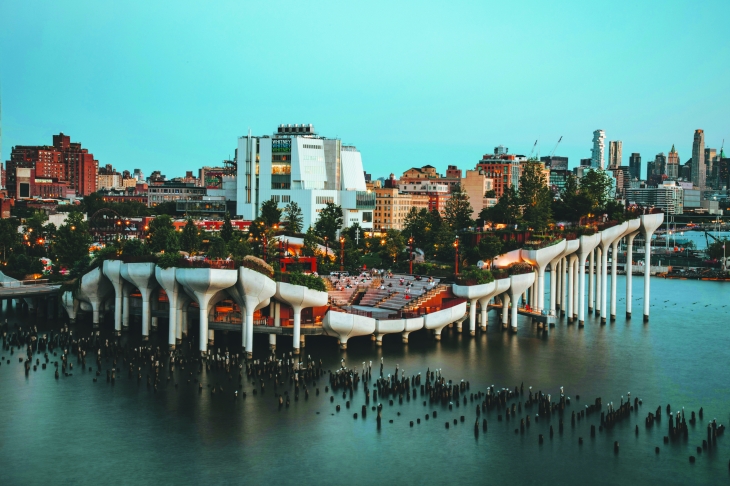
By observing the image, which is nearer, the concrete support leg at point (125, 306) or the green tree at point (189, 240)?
the concrete support leg at point (125, 306)

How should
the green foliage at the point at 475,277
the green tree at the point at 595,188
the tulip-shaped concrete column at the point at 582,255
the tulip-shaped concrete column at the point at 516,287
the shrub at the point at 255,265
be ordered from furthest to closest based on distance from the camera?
the green tree at the point at 595,188 → the tulip-shaped concrete column at the point at 582,255 → the tulip-shaped concrete column at the point at 516,287 → the green foliage at the point at 475,277 → the shrub at the point at 255,265

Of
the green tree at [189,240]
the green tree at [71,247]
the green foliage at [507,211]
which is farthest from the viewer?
the green foliage at [507,211]

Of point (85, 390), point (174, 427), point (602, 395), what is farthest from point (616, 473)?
point (85, 390)

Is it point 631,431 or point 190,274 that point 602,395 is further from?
point 190,274

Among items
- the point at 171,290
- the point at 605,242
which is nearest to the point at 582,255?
the point at 605,242

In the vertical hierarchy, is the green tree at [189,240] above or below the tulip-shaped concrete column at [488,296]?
above

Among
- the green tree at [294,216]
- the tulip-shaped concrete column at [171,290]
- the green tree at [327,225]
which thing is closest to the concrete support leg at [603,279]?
the green tree at [327,225]

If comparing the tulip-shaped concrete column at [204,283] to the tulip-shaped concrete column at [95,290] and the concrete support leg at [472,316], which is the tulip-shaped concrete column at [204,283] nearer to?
the tulip-shaped concrete column at [95,290]
